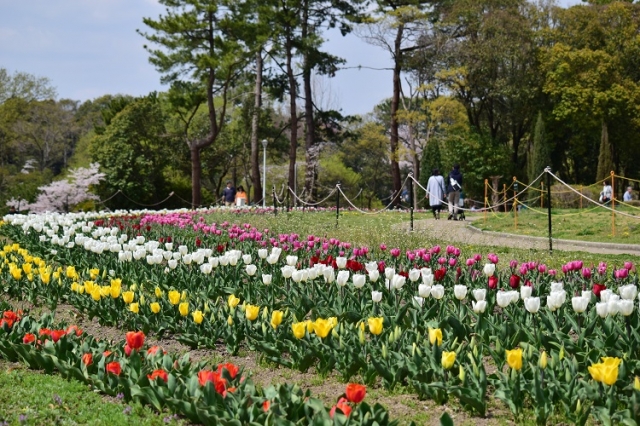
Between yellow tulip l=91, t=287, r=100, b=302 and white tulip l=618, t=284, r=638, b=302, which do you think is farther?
yellow tulip l=91, t=287, r=100, b=302

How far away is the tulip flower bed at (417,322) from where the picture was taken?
159 inches

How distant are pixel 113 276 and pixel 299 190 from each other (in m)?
34.2

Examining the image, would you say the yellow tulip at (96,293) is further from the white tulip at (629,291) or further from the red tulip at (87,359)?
the white tulip at (629,291)

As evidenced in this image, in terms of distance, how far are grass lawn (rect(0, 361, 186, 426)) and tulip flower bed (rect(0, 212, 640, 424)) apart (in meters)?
0.97

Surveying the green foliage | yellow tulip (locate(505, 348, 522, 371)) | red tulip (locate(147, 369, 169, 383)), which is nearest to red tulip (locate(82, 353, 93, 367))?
red tulip (locate(147, 369, 169, 383))

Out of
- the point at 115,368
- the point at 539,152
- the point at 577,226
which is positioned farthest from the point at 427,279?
the point at 539,152

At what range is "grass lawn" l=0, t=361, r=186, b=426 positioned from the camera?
4031mm

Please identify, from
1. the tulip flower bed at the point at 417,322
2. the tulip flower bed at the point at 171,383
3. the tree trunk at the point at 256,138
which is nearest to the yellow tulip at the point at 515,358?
the tulip flower bed at the point at 417,322

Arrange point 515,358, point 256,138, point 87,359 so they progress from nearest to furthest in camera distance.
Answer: point 515,358 < point 87,359 < point 256,138

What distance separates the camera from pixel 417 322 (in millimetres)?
5469

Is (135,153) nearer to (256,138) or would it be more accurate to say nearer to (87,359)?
(256,138)

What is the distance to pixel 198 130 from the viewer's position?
129ft

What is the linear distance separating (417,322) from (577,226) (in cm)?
1046

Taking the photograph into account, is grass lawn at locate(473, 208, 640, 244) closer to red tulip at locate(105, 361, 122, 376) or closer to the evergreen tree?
red tulip at locate(105, 361, 122, 376)
